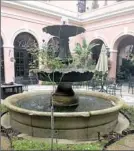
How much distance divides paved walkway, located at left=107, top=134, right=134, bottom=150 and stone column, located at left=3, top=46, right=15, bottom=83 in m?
10.6

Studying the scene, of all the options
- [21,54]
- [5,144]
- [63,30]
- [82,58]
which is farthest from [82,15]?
[5,144]

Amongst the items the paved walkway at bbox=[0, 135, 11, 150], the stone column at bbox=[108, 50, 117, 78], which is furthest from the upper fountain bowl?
the stone column at bbox=[108, 50, 117, 78]

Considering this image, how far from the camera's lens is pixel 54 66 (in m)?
4.05

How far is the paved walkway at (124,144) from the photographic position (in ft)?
11.0

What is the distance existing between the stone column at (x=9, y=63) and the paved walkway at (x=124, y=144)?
1062cm

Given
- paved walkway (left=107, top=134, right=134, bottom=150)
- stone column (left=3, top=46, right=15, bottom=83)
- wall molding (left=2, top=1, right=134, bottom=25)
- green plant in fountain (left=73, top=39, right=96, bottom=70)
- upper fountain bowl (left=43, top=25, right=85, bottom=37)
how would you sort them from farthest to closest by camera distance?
wall molding (left=2, top=1, right=134, bottom=25), stone column (left=3, top=46, right=15, bottom=83), green plant in fountain (left=73, top=39, right=96, bottom=70), upper fountain bowl (left=43, top=25, right=85, bottom=37), paved walkway (left=107, top=134, right=134, bottom=150)

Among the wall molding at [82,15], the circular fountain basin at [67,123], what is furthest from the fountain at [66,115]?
the wall molding at [82,15]

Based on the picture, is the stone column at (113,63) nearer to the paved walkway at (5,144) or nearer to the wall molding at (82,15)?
the wall molding at (82,15)

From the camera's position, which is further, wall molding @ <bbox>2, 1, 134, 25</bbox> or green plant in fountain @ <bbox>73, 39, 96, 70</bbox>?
wall molding @ <bbox>2, 1, 134, 25</bbox>

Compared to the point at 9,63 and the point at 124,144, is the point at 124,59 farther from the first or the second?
the point at 124,144

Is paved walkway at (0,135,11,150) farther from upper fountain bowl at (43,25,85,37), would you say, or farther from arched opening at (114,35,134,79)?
arched opening at (114,35,134,79)

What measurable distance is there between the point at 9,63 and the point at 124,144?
1097 centimetres

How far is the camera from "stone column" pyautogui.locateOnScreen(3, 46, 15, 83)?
42.2 feet

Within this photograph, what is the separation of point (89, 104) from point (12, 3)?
1027 cm
